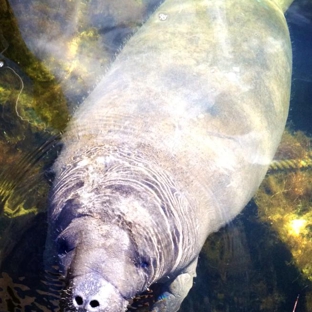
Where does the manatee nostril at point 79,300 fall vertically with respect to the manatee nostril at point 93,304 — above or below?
below

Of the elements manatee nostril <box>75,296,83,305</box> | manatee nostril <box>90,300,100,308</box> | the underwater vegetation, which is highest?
manatee nostril <box>90,300,100,308</box>

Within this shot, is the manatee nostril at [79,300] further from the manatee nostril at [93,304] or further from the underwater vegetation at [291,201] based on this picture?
the underwater vegetation at [291,201]

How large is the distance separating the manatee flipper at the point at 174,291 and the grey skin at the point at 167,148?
0.04ft

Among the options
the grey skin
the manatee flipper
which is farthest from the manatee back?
the manatee flipper

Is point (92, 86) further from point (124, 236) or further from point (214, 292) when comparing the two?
point (214, 292)

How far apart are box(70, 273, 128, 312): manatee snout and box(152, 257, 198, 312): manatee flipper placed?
60.3 inches

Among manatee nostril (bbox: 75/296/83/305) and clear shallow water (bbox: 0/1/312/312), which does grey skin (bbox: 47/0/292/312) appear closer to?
manatee nostril (bbox: 75/296/83/305)

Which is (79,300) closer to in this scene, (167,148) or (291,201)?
(167,148)

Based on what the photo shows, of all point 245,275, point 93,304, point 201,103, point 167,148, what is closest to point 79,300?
point 93,304

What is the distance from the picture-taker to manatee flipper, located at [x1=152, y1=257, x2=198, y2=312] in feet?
12.4

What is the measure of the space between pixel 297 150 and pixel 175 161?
11.5ft

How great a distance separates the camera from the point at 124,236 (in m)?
2.46

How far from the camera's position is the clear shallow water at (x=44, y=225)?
3.75 meters

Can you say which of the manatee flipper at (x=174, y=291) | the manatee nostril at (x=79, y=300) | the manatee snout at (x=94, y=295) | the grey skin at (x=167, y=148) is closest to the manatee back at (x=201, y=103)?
the grey skin at (x=167, y=148)
